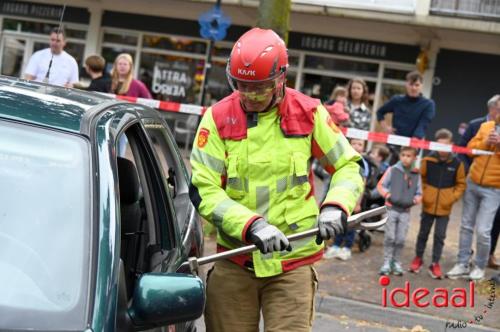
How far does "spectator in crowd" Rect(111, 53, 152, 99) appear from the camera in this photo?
8.92 metres

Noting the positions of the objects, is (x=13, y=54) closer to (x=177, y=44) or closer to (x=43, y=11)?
(x=43, y=11)

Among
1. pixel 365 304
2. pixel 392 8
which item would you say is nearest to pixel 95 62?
pixel 365 304

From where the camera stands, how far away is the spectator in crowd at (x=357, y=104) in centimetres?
861

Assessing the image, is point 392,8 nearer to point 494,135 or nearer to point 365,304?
point 494,135

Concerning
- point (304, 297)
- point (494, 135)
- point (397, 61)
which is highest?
point (397, 61)

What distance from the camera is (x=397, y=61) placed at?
1761 centimetres

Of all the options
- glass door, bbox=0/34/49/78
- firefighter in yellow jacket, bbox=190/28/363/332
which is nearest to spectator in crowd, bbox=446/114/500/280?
firefighter in yellow jacket, bbox=190/28/363/332

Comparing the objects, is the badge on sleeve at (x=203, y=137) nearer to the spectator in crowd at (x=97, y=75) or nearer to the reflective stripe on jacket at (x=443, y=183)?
the reflective stripe on jacket at (x=443, y=183)

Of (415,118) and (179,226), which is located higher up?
(415,118)

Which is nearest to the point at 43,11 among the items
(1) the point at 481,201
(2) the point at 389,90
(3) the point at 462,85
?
(2) the point at 389,90

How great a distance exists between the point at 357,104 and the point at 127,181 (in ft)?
19.0

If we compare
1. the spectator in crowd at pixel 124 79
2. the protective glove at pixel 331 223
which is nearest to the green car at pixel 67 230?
the protective glove at pixel 331 223

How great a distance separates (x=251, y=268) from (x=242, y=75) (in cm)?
84

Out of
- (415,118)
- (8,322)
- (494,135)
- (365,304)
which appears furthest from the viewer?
(415,118)
